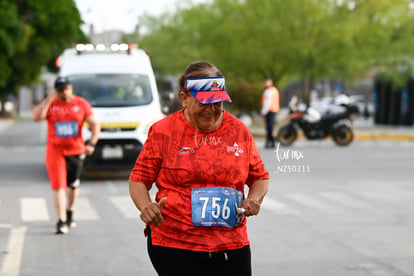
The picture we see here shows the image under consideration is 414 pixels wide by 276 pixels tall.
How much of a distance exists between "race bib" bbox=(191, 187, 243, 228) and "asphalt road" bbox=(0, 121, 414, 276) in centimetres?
139

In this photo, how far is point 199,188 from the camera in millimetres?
4133

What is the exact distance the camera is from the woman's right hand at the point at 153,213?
4.02 metres

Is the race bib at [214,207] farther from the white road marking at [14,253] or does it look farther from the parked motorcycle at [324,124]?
the parked motorcycle at [324,124]

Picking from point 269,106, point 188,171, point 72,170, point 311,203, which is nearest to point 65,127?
point 72,170

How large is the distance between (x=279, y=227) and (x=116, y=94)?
6703 millimetres

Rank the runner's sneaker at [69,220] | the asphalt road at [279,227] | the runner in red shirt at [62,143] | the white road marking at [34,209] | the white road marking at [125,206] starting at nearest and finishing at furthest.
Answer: the asphalt road at [279,227] → the runner in red shirt at [62,143] → the runner's sneaker at [69,220] → the white road marking at [34,209] → the white road marking at [125,206]

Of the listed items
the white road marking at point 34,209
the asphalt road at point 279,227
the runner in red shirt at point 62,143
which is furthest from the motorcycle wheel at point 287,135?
the runner in red shirt at point 62,143

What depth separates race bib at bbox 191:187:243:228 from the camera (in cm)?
409

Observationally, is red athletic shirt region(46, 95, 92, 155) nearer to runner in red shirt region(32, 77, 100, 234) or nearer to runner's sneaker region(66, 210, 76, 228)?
runner in red shirt region(32, 77, 100, 234)

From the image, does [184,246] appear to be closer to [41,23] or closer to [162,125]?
[162,125]

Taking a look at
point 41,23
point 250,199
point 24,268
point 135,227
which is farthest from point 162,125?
point 41,23

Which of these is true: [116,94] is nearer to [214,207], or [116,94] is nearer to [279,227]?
A: [279,227]

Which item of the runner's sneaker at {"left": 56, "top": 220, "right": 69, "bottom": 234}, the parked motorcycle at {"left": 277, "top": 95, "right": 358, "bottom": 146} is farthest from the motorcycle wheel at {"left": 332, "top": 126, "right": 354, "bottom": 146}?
the runner's sneaker at {"left": 56, "top": 220, "right": 69, "bottom": 234}

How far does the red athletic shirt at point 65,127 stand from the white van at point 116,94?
5010 millimetres
